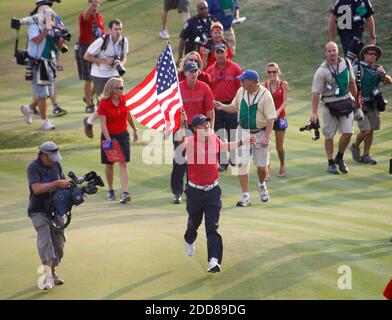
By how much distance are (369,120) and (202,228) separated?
18.8ft

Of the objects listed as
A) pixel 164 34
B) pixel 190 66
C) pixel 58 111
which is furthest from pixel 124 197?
pixel 164 34

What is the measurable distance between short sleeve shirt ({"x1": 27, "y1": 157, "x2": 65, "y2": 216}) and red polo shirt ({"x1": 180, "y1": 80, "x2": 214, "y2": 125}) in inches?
170

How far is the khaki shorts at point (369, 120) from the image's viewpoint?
1952cm

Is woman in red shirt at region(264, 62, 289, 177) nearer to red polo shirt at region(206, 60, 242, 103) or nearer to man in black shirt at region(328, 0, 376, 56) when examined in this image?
red polo shirt at region(206, 60, 242, 103)

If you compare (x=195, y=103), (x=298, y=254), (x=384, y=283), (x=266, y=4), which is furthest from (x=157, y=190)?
(x=266, y=4)

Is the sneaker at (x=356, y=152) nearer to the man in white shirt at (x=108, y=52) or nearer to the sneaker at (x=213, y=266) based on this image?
the man in white shirt at (x=108, y=52)

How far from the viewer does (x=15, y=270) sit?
1296 cm

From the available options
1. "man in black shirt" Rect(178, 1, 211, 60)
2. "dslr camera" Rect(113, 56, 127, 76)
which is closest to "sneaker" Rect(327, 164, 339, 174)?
"man in black shirt" Rect(178, 1, 211, 60)

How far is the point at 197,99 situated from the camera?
16.4 meters

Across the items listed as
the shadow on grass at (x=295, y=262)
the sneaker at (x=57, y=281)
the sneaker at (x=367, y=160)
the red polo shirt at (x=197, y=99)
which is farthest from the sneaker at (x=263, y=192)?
the sneaker at (x=57, y=281)

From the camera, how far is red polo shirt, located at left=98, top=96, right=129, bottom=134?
16578 mm

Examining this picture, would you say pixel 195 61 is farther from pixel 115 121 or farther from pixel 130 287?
pixel 130 287

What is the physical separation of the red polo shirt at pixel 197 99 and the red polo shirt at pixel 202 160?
11.5 feet
